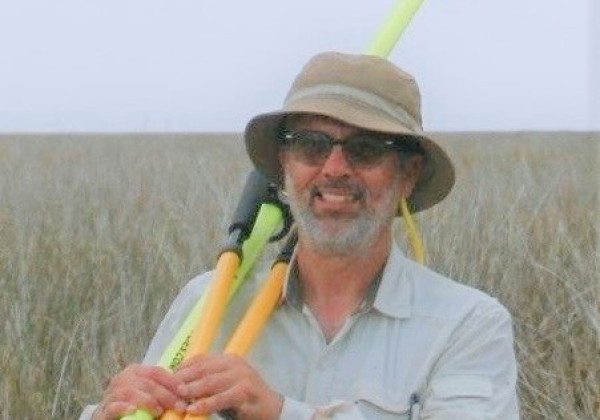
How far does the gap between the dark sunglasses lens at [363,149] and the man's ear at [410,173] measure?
0.09 m

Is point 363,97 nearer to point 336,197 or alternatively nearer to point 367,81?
point 367,81

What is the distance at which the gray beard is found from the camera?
8.50 ft

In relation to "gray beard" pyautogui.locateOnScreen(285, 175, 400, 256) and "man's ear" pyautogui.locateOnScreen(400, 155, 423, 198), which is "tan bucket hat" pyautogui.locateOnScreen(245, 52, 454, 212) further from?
"gray beard" pyautogui.locateOnScreen(285, 175, 400, 256)

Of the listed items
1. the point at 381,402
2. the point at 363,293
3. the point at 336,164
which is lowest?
the point at 381,402

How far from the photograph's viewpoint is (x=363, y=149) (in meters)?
2.59

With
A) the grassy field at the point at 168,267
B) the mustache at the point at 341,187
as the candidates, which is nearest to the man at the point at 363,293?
the mustache at the point at 341,187

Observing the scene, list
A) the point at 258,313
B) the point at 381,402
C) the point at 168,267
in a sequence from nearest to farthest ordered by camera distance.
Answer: the point at 381,402 → the point at 258,313 → the point at 168,267

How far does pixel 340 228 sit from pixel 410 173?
0.75ft

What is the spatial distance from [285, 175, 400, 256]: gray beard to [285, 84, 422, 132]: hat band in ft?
0.47

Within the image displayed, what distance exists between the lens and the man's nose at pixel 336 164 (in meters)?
2.56

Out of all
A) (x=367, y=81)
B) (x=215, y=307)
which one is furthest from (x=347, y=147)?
(x=215, y=307)

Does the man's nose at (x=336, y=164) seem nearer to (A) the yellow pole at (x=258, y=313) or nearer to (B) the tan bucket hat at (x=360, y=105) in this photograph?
(B) the tan bucket hat at (x=360, y=105)

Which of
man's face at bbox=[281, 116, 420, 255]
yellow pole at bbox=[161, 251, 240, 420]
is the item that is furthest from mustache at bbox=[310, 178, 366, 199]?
yellow pole at bbox=[161, 251, 240, 420]

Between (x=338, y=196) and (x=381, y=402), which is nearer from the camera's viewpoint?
(x=381, y=402)
